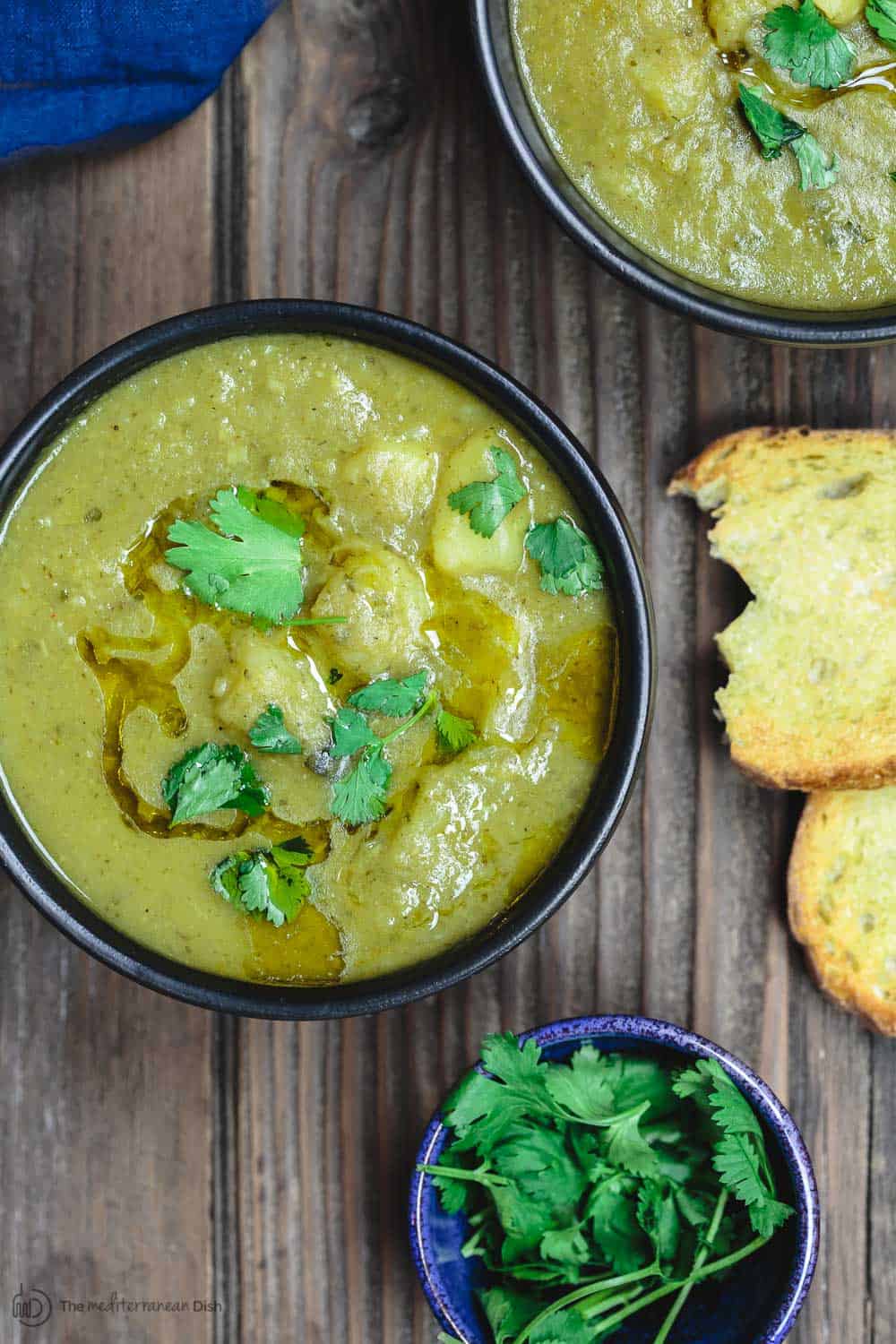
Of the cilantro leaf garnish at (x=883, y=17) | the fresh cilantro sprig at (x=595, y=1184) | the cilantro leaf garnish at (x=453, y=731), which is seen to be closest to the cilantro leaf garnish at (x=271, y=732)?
the cilantro leaf garnish at (x=453, y=731)

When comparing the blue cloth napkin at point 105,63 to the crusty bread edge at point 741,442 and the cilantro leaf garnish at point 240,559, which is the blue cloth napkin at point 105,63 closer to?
the cilantro leaf garnish at point 240,559

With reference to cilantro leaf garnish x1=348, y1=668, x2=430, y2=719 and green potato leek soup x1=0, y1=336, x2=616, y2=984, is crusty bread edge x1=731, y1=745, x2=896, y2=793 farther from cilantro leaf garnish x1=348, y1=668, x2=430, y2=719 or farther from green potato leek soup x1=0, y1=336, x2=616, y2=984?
cilantro leaf garnish x1=348, y1=668, x2=430, y2=719

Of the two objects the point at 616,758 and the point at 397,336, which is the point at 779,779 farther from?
the point at 397,336

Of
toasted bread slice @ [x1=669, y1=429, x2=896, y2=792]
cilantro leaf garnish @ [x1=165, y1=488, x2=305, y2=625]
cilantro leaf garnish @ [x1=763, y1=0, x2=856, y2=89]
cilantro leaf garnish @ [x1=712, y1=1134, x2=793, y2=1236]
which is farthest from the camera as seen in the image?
toasted bread slice @ [x1=669, y1=429, x2=896, y2=792]

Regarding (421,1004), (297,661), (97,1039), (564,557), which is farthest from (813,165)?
(97,1039)

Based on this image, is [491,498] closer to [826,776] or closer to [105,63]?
[826,776]

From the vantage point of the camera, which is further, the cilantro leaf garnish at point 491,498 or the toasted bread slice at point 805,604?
the toasted bread slice at point 805,604

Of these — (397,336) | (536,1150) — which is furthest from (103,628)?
(536,1150)

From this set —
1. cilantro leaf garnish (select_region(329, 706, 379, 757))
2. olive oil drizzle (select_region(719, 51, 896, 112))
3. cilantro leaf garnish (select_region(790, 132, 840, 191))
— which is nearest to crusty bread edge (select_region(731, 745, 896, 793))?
cilantro leaf garnish (select_region(329, 706, 379, 757))
